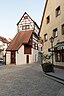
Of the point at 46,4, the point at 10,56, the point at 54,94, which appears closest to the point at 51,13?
the point at 46,4

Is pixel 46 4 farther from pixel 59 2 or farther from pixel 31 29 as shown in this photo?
pixel 31 29

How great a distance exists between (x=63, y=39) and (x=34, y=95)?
16715 millimetres

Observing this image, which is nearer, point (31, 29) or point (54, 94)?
point (54, 94)

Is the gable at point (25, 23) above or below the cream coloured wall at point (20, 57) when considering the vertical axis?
above

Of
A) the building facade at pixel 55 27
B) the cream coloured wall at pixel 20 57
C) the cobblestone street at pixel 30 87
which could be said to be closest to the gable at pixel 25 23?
the cream coloured wall at pixel 20 57

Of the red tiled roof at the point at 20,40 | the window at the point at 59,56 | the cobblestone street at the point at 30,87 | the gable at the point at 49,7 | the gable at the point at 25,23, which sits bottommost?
the cobblestone street at the point at 30,87

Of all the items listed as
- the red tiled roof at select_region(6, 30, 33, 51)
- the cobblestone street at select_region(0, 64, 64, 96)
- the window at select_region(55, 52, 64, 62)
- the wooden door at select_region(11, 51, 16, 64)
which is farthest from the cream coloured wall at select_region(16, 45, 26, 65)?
the cobblestone street at select_region(0, 64, 64, 96)

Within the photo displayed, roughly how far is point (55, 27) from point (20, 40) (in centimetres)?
2074

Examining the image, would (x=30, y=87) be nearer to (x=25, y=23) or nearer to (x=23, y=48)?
(x=23, y=48)

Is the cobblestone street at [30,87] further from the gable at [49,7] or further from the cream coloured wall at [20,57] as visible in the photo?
the cream coloured wall at [20,57]

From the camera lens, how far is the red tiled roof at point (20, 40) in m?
46.0

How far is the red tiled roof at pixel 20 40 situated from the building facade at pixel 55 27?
1201 centimetres

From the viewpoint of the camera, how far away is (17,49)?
44344mm

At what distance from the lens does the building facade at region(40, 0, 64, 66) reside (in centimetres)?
2581
